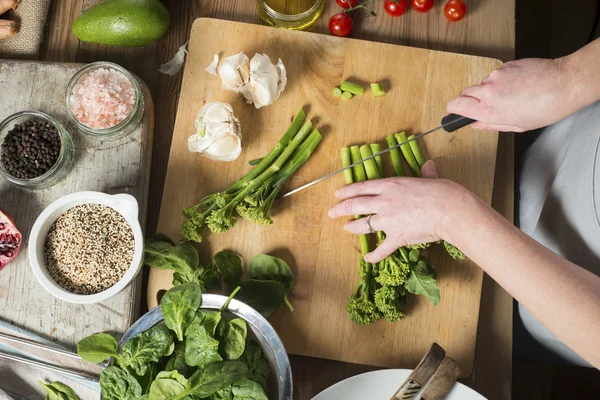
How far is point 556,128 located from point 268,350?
896 mm

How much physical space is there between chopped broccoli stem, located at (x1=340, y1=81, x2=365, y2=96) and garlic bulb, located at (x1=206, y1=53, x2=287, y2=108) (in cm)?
15

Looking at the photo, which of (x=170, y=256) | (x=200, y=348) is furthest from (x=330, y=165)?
(x=200, y=348)

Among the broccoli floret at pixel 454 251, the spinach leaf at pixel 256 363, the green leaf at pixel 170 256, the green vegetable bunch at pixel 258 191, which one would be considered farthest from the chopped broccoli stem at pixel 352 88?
the spinach leaf at pixel 256 363

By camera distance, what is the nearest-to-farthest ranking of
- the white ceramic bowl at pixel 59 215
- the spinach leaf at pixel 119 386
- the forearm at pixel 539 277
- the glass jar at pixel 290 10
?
the forearm at pixel 539 277 → the spinach leaf at pixel 119 386 → the white ceramic bowl at pixel 59 215 → the glass jar at pixel 290 10

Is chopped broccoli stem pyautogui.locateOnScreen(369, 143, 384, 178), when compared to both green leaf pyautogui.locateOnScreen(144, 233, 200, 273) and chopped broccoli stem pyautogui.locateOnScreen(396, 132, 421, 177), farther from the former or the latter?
green leaf pyautogui.locateOnScreen(144, 233, 200, 273)

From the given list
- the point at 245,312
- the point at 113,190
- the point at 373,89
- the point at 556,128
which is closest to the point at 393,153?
the point at 373,89

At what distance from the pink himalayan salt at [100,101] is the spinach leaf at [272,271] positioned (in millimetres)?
489

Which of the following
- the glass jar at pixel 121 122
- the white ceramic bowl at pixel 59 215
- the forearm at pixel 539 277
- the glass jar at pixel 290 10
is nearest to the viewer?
the forearm at pixel 539 277

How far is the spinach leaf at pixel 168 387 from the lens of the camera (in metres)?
1.07

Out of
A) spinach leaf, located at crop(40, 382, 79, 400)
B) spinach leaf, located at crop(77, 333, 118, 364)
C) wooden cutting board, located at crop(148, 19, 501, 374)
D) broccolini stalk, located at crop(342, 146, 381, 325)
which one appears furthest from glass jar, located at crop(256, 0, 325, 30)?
spinach leaf, located at crop(40, 382, 79, 400)

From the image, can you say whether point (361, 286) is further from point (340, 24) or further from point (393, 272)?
point (340, 24)

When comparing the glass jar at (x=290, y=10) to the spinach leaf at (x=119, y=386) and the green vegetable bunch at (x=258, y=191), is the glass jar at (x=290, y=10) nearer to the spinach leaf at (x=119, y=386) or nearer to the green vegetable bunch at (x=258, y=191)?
the green vegetable bunch at (x=258, y=191)

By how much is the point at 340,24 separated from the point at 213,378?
97 cm

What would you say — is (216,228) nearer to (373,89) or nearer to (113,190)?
(113,190)
